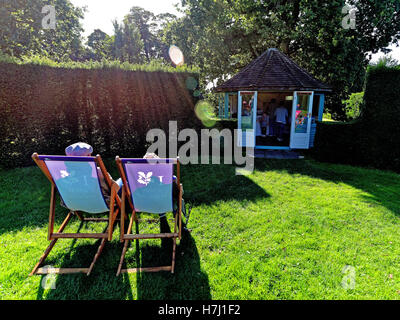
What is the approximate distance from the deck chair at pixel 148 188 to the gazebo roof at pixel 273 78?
8517mm

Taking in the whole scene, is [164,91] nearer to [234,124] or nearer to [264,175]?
[234,124]

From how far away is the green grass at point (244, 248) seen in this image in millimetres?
2816

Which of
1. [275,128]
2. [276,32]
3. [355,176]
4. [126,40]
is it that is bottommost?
[355,176]

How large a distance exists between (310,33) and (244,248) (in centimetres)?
1553

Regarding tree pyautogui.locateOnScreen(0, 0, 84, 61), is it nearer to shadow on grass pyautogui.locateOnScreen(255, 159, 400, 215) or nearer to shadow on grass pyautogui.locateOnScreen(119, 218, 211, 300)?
shadow on grass pyautogui.locateOnScreen(255, 159, 400, 215)

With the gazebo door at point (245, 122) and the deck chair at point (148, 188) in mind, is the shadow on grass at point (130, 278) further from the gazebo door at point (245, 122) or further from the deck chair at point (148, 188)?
the gazebo door at point (245, 122)

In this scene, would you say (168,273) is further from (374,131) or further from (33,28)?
(33,28)

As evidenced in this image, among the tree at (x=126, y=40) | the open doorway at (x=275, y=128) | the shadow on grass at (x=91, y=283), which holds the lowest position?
the shadow on grass at (x=91, y=283)

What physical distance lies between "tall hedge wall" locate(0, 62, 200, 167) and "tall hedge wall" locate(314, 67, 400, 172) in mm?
6200

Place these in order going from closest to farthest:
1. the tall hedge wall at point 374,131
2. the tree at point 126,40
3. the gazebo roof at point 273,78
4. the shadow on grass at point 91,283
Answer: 1. the shadow on grass at point 91,283
2. the tall hedge wall at point 374,131
3. the gazebo roof at point 273,78
4. the tree at point 126,40

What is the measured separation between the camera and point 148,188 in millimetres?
3281

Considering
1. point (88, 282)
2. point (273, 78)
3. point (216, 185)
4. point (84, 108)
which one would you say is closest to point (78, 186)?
point (88, 282)

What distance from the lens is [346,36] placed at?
14258 millimetres

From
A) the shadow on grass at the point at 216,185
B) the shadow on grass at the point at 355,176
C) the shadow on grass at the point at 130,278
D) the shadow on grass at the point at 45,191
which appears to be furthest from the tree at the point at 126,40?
the shadow on grass at the point at 130,278
